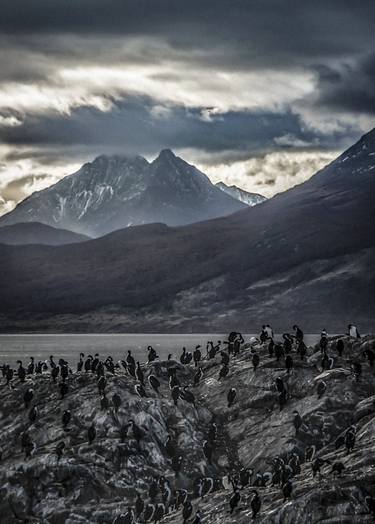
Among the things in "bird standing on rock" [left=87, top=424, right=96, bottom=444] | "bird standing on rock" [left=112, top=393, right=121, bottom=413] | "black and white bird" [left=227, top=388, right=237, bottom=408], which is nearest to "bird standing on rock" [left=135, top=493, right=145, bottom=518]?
"bird standing on rock" [left=87, top=424, right=96, bottom=444]

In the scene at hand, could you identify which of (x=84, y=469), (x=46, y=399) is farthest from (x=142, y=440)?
(x=46, y=399)

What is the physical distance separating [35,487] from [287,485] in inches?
588

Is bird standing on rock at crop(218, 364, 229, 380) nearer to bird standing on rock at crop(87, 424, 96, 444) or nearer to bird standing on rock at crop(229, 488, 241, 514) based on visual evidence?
bird standing on rock at crop(87, 424, 96, 444)

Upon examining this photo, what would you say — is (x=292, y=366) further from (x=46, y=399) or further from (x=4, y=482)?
(x=4, y=482)

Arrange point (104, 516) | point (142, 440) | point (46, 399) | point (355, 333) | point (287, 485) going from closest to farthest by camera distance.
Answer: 1. point (287, 485)
2. point (104, 516)
3. point (142, 440)
4. point (46, 399)
5. point (355, 333)

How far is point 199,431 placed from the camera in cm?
5366

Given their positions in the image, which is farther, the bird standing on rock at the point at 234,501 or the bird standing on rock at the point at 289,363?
the bird standing on rock at the point at 289,363

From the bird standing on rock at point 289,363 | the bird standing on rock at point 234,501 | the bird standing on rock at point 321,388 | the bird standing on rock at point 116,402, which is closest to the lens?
the bird standing on rock at point 234,501

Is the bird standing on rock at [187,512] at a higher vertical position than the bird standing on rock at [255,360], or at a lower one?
lower

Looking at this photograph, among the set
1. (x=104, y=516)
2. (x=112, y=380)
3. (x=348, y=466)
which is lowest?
(x=104, y=516)

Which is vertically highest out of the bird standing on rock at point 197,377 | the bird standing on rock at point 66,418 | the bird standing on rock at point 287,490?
the bird standing on rock at point 197,377

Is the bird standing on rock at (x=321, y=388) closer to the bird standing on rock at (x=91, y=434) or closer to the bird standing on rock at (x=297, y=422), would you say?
the bird standing on rock at (x=297, y=422)

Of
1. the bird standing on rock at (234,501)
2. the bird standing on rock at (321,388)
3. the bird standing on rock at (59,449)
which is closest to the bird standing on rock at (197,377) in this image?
the bird standing on rock at (321,388)

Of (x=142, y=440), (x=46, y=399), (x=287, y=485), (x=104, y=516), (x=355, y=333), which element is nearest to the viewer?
(x=287, y=485)
